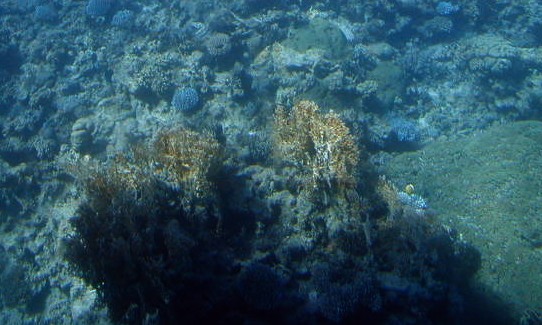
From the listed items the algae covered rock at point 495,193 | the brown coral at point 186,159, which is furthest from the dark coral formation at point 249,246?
the algae covered rock at point 495,193

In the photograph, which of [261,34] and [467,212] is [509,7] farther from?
[467,212]

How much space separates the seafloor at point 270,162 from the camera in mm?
4379

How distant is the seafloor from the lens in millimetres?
4379

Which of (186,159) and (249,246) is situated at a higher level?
(186,159)

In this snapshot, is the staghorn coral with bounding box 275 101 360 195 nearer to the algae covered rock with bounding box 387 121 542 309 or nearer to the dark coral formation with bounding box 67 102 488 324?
the dark coral formation with bounding box 67 102 488 324

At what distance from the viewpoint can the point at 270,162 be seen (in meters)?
6.86

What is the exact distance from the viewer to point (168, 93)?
29.7ft

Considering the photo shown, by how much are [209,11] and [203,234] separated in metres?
8.62

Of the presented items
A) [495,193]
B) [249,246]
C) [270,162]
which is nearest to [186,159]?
[249,246]

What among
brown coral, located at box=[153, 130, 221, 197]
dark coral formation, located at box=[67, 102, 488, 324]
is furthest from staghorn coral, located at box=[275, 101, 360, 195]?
brown coral, located at box=[153, 130, 221, 197]

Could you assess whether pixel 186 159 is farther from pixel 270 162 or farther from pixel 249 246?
pixel 270 162

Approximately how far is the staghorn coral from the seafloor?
0.03m

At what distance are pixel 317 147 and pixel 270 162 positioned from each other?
1.42 meters

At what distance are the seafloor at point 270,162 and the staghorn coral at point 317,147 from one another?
3 cm
